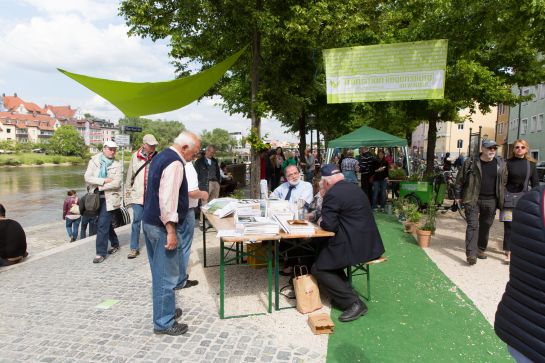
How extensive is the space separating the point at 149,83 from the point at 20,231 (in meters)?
3.13

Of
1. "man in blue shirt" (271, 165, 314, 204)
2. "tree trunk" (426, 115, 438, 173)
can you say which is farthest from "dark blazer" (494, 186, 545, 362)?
"tree trunk" (426, 115, 438, 173)

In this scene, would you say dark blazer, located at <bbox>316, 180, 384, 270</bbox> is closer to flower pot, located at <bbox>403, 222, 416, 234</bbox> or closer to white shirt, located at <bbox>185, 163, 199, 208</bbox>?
white shirt, located at <bbox>185, 163, 199, 208</bbox>

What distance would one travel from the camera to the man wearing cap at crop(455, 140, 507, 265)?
536cm

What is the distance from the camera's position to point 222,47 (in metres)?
8.09

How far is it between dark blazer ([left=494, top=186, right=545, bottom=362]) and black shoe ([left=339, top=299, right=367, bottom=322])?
2.23 meters

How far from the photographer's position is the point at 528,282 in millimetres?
1489

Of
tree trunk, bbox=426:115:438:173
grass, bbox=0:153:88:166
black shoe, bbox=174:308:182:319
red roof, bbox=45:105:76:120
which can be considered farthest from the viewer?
red roof, bbox=45:105:76:120

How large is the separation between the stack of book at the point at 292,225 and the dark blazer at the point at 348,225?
163mm

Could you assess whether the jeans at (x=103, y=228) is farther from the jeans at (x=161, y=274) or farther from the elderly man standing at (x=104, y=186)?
the jeans at (x=161, y=274)

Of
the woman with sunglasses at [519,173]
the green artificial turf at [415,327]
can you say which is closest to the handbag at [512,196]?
the woman with sunglasses at [519,173]

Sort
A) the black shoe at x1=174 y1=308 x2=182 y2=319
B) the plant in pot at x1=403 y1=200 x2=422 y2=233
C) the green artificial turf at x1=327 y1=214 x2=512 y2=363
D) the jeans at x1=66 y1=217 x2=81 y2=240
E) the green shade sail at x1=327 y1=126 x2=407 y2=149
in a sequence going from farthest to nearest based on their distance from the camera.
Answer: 1. the green shade sail at x1=327 y1=126 x2=407 y2=149
2. the jeans at x1=66 y1=217 x2=81 y2=240
3. the plant in pot at x1=403 y1=200 x2=422 y2=233
4. the black shoe at x1=174 y1=308 x2=182 y2=319
5. the green artificial turf at x1=327 y1=214 x2=512 y2=363

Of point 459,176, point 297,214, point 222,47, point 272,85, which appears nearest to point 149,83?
point 222,47

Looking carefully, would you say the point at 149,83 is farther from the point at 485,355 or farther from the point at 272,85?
the point at 485,355

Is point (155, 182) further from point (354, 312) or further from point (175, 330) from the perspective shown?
point (354, 312)
